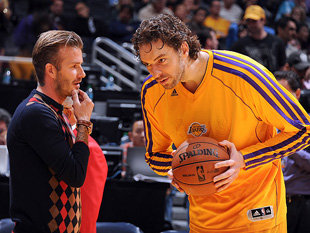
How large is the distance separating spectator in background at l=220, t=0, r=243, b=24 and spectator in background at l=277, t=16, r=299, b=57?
7.15 feet

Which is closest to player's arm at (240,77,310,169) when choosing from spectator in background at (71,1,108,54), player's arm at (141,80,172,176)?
player's arm at (141,80,172,176)

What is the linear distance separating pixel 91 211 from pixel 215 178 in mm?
1018

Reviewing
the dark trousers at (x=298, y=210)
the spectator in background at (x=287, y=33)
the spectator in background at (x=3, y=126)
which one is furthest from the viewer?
the spectator in background at (x=287, y=33)

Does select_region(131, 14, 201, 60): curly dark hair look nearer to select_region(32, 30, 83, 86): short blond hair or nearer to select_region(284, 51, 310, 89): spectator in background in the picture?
select_region(32, 30, 83, 86): short blond hair

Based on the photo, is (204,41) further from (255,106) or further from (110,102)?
(255,106)

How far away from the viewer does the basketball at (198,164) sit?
277 cm

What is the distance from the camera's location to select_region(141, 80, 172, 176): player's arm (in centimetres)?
322

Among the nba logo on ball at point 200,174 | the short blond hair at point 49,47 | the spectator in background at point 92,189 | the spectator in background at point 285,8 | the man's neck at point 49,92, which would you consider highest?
the short blond hair at point 49,47

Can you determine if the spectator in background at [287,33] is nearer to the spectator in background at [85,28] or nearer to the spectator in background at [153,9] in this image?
the spectator in background at [153,9]

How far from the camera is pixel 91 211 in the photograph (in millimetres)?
3350

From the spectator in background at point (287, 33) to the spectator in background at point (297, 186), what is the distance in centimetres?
439

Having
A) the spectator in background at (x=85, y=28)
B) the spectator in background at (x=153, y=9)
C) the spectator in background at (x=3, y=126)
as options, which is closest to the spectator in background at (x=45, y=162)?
the spectator in background at (x=3, y=126)

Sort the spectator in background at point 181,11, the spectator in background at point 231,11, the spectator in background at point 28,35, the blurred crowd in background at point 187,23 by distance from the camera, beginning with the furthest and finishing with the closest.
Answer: the spectator in background at point 231,11 → the spectator in background at point 181,11 → the spectator in background at point 28,35 → the blurred crowd in background at point 187,23

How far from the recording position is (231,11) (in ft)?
39.8
